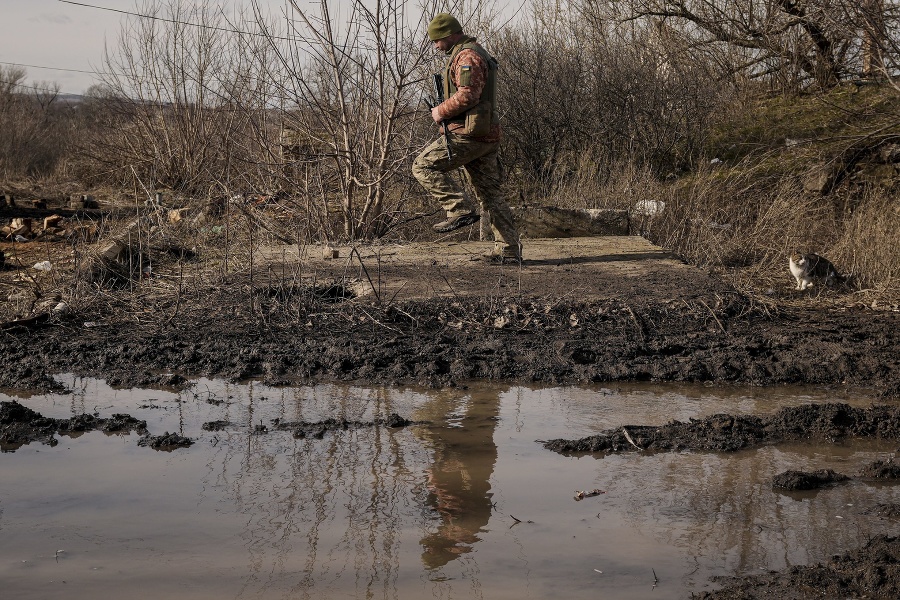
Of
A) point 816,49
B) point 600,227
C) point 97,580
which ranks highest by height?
point 816,49

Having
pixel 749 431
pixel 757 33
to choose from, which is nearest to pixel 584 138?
pixel 757 33

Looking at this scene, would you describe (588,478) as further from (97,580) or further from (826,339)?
(826,339)

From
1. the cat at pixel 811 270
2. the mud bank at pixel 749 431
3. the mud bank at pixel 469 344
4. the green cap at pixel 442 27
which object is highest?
the green cap at pixel 442 27

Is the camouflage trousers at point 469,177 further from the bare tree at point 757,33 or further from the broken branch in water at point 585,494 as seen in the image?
the bare tree at point 757,33

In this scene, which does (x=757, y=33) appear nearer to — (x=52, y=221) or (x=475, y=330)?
(x=475, y=330)

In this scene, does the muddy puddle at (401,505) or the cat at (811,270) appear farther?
the cat at (811,270)

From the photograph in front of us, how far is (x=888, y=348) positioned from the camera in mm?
6273

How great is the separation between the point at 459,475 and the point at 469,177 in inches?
165

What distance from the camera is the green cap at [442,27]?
717 centimetres

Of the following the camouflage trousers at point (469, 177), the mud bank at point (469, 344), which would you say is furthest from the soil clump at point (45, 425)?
the camouflage trousers at point (469, 177)

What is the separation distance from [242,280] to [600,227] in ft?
12.9

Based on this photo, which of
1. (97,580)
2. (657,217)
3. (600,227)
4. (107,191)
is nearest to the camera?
(97,580)

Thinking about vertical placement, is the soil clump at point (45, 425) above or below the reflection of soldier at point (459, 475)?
above

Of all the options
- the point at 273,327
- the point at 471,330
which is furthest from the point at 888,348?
the point at 273,327
